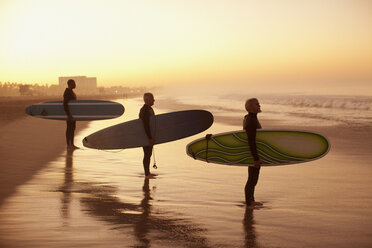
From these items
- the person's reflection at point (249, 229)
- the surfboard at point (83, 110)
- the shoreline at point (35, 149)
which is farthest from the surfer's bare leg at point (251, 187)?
the surfboard at point (83, 110)

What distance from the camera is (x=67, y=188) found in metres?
6.87

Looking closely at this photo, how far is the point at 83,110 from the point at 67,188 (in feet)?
20.5

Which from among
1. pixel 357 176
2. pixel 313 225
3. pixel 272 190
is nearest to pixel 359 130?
pixel 357 176

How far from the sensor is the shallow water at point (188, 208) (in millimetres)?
4352

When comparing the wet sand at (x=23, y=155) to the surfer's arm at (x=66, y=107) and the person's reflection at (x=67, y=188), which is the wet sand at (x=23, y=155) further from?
the surfer's arm at (x=66, y=107)

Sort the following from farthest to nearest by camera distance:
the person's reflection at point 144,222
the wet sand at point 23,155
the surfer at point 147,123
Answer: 1. the surfer at point 147,123
2. the wet sand at point 23,155
3. the person's reflection at point 144,222

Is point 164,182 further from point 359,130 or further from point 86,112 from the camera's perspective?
point 359,130

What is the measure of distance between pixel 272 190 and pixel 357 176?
203 cm

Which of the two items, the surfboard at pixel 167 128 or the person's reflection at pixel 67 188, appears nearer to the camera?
the person's reflection at pixel 67 188

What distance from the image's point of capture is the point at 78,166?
8.98 m

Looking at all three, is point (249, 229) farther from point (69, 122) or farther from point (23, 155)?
point (69, 122)

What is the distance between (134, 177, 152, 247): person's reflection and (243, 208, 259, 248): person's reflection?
0.99m

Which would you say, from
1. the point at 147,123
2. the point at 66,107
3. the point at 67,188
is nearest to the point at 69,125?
the point at 66,107

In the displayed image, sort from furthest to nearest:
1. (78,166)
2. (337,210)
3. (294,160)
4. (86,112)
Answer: (86,112)
(78,166)
(294,160)
(337,210)
